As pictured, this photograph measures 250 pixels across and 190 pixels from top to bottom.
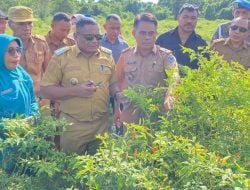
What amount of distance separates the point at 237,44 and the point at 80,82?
A: 1.52m

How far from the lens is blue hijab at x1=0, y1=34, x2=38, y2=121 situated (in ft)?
10.7

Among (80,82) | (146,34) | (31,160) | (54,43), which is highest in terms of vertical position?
(146,34)

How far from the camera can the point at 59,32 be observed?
480 cm

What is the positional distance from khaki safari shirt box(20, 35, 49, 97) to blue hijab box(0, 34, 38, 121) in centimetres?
94

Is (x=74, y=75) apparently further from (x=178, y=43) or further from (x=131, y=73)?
(x=178, y=43)

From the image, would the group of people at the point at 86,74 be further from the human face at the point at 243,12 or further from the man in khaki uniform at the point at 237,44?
the human face at the point at 243,12

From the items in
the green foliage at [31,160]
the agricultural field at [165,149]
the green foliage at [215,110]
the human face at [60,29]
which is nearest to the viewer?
the agricultural field at [165,149]

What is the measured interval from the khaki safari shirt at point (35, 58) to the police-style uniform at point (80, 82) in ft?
2.49

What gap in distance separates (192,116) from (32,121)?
1.02 meters

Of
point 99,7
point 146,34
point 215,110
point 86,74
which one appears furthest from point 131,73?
point 99,7

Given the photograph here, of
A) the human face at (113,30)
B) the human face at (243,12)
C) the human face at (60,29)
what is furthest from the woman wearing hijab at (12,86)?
the human face at (243,12)

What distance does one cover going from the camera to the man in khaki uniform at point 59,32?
188 inches

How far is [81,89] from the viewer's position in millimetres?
3527

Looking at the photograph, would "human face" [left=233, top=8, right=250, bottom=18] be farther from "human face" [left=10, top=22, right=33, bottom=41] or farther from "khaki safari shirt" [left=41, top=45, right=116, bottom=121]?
"human face" [left=10, top=22, right=33, bottom=41]
